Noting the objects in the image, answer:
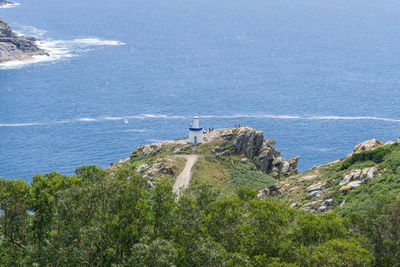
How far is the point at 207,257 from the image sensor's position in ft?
115

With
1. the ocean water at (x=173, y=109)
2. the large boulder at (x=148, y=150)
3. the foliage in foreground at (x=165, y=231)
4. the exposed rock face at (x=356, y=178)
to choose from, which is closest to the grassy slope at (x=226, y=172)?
the large boulder at (x=148, y=150)

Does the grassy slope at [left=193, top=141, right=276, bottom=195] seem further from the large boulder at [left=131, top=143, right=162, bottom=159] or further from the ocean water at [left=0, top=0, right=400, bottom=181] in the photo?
the ocean water at [left=0, top=0, right=400, bottom=181]

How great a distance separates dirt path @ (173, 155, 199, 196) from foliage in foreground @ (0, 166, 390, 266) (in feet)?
112

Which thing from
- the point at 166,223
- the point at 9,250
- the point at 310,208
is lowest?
the point at 310,208

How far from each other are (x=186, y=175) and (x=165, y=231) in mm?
44601

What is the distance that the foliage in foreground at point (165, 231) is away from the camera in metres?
36.4

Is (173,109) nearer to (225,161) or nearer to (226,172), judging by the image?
(225,161)

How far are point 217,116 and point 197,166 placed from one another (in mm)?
64022

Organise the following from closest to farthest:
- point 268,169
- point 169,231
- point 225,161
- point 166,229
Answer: point 169,231 < point 166,229 < point 225,161 < point 268,169

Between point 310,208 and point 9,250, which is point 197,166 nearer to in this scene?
point 310,208

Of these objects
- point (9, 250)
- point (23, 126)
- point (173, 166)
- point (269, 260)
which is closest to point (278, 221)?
point (269, 260)

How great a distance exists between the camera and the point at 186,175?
275 feet

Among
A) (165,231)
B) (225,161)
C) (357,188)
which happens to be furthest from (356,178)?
(165,231)

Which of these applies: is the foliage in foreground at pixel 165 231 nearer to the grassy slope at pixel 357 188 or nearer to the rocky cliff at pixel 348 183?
the grassy slope at pixel 357 188
